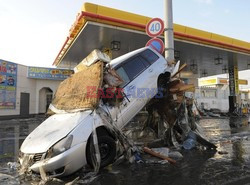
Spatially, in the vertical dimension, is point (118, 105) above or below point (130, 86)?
below

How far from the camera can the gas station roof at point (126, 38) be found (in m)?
11.4

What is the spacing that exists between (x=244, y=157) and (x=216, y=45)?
37.4 ft

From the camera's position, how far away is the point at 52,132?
13.4ft

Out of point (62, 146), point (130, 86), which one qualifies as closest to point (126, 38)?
point (130, 86)

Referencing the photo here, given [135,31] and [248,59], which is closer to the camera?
[135,31]

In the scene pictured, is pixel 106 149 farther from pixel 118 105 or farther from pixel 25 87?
pixel 25 87

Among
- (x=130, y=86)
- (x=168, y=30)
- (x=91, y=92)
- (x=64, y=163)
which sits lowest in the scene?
(x=64, y=163)

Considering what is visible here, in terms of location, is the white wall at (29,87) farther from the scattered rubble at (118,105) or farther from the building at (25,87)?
the scattered rubble at (118,105)

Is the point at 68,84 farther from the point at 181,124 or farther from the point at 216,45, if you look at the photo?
the point at 216,45

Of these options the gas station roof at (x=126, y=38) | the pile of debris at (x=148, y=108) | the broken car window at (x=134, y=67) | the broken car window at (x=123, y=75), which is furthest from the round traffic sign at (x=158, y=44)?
the gas station roof at (x=126, y=38)

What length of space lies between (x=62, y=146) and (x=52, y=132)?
1.74 ft

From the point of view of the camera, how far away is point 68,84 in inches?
225

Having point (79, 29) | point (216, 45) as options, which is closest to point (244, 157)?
point (79, 29)

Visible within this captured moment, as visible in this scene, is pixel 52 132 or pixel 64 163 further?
pixel 52 132
